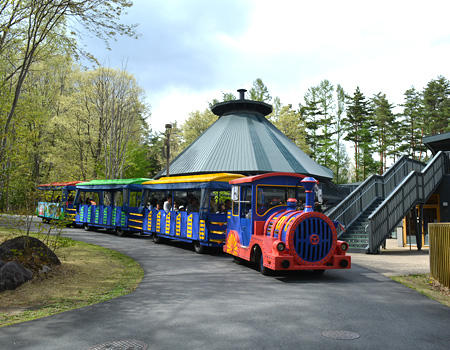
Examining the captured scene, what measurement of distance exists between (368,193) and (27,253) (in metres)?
17.1

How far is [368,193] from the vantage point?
2061cm

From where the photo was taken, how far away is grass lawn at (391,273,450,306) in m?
8.05

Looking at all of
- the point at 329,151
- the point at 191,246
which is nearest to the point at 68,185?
the point at 191,246

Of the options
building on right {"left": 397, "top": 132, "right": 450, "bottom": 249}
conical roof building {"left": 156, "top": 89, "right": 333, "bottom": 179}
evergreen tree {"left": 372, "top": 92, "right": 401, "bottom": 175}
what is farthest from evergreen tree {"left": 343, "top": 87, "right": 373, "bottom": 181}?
building on right {"left": 397, "top": 132, "right": 450, "bottom": 249}

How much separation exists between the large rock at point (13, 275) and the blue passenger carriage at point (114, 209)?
11476mm

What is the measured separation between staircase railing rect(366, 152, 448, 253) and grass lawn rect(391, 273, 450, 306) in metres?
5.40

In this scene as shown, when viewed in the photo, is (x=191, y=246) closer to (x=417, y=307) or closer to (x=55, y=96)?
(x=417, y=307)

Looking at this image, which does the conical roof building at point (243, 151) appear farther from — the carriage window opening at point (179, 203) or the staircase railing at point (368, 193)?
the carriage window opening at point (179, 203)

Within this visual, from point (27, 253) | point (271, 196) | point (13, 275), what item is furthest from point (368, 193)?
point (13, 275)

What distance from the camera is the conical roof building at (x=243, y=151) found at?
33469mm

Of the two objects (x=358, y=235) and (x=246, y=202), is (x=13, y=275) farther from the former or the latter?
(x=358, y=235)

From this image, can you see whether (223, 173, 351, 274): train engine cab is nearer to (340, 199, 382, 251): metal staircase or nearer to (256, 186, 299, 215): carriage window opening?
(256, 186, 299, 215): carriage window opening

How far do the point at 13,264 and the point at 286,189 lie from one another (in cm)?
733

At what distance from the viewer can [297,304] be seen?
7.08m
